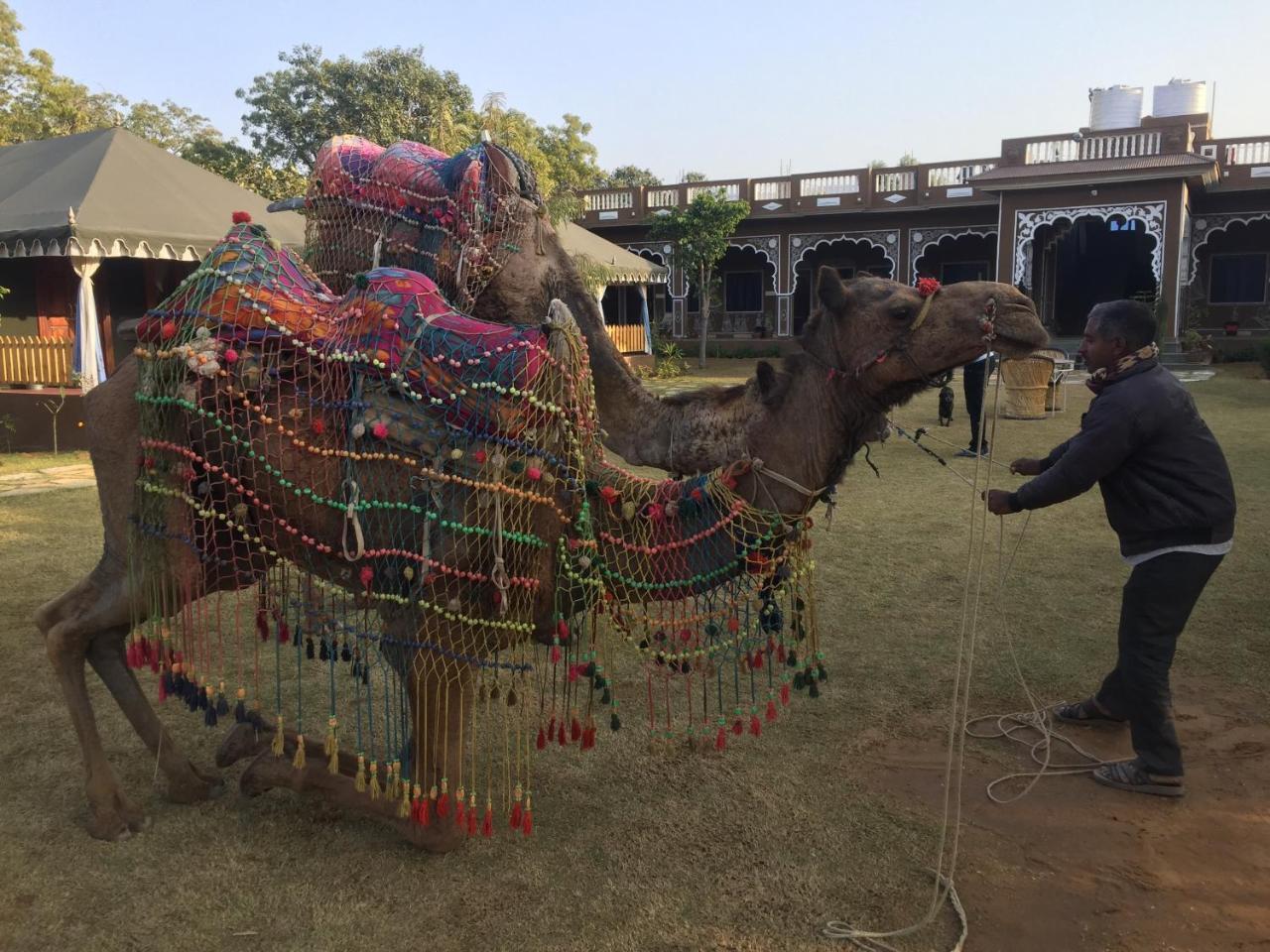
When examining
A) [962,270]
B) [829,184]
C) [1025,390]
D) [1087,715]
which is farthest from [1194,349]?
[1087,715]

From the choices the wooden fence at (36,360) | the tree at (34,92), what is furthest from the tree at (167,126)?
the wooden fence at (36,360)

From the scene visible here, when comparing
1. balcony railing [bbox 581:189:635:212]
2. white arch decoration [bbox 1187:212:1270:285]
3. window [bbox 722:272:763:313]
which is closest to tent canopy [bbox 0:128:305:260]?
balcony railing [bbox 581:189:635:212]

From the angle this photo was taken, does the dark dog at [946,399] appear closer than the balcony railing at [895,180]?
Yes

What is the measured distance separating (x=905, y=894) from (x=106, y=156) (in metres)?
14.8

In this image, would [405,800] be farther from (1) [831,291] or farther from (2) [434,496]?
(1) [831,291]

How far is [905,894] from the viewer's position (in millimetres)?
2885

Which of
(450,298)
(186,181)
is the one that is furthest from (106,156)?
(450,298)

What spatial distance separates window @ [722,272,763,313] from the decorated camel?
26.5 meters

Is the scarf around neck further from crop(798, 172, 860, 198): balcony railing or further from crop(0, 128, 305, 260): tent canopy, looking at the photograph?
crop(798, 172, 860, 198): balcony railing

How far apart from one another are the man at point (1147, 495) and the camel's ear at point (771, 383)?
1.03 m

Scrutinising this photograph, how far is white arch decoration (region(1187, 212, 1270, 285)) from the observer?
2269cm

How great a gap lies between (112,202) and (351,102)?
1523cm

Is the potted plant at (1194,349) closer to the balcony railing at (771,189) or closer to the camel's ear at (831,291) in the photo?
the balcony railing at (771,189)

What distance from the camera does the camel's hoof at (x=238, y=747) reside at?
3.61 meters
